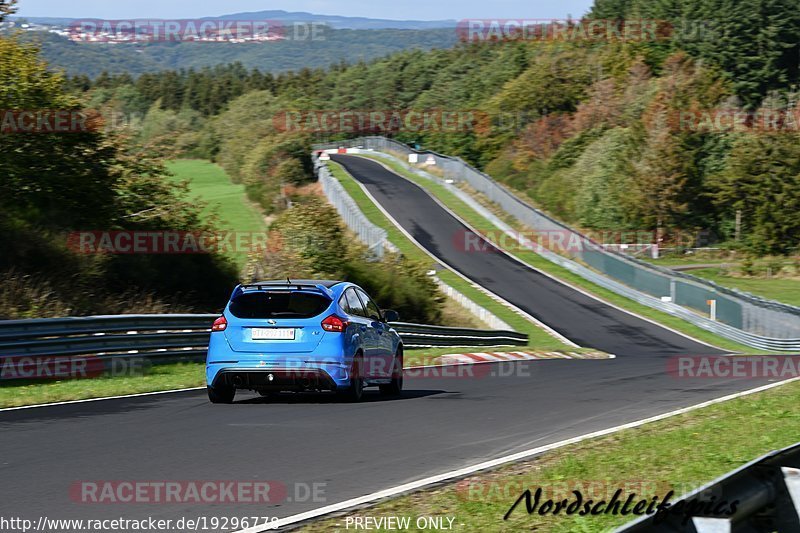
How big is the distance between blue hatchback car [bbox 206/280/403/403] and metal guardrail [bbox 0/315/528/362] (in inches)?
172

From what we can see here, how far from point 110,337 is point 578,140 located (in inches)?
3052

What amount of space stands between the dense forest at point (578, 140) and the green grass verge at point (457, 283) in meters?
4.38

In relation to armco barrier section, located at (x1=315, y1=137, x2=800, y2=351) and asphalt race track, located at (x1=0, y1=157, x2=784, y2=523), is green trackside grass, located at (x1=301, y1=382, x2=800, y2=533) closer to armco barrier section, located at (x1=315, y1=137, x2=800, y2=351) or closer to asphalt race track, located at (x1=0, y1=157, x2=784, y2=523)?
asphalt race track, located at (x1=0, y1=157, x2=784, y2=523)

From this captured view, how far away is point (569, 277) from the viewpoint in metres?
50.6

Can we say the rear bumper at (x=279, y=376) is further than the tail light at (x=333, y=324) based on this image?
No

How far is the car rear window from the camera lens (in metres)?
13.0

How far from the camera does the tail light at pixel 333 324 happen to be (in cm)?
1280

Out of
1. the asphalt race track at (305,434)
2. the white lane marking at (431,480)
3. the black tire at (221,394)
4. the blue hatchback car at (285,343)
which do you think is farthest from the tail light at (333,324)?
the white lane marking at (431,480)

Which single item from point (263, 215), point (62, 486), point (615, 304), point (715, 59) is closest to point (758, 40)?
point (715, 59)

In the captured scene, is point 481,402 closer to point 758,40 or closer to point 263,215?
point 263,215

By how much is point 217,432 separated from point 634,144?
232 ft

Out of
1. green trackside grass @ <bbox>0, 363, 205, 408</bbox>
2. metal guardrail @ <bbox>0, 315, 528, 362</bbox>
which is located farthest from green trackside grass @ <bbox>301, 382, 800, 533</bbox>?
metal guardrail @ <bbox>0, 315, 528, 362</bbox>

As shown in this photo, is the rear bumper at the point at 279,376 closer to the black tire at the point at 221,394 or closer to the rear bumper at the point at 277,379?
the rear bumper at the point at 277,379

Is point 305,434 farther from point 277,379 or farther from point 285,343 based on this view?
point 285,343
